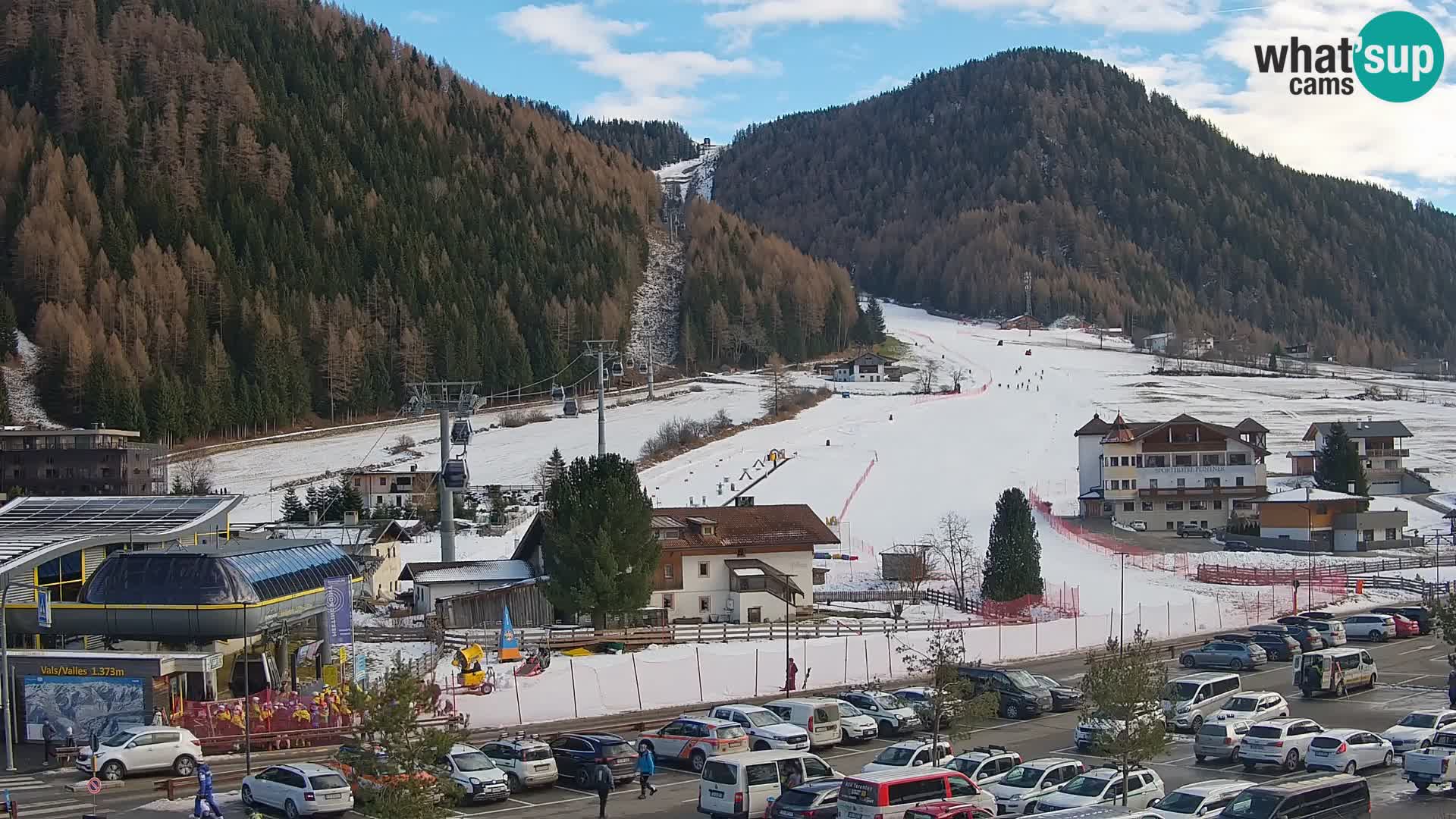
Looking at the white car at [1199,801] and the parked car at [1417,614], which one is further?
the parked car at [1417,614]

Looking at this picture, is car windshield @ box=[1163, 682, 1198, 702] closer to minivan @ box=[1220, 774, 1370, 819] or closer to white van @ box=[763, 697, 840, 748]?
white van @ box=[763, 697, 840, 748]

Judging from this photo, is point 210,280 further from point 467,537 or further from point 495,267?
point 467,537

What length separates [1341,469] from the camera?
249ft

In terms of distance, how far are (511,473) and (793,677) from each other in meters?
58.3

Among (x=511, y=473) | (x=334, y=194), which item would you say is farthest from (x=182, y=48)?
(x=511, y=473)

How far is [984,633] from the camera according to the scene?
42.0 metres

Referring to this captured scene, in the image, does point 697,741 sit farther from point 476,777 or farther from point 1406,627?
point 1406,627

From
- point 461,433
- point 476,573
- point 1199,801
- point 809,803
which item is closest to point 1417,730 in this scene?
point 1199,801

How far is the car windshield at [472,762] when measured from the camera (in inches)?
923

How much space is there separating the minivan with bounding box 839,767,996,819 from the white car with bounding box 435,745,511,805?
5830mm

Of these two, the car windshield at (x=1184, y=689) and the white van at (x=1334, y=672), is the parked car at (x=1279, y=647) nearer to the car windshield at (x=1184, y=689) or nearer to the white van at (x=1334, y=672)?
the white van at (x=1334, y=672)

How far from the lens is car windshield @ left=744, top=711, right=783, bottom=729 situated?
27291mm

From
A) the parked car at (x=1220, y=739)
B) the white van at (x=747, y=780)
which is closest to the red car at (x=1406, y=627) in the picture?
the parked car at (x=1220, y=739)

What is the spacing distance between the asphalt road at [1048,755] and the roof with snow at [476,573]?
58.4 ft
